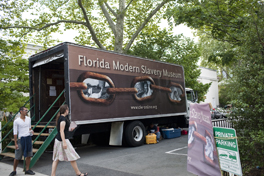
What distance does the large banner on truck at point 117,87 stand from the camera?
8.03 m

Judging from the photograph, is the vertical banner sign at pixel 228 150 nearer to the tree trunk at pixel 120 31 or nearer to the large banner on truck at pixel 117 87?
the large banner on truck at pixel 117 87

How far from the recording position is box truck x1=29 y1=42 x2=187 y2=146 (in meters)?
8.02

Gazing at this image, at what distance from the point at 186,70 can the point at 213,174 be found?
17.6 meters

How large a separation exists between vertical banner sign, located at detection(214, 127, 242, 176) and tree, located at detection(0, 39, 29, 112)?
366 inches

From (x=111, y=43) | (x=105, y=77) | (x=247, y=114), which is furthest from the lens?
(x=111, y=43)

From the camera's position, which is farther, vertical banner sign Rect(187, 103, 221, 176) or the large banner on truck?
the large banner on truck

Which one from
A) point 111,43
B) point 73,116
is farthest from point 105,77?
point 111,43

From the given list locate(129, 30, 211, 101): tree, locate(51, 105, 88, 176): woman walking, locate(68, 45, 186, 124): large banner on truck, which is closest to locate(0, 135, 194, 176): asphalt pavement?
locate(51, 105, 88, 176): woman walking

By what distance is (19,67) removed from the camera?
11984mm

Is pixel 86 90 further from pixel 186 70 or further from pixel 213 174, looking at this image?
pixel 186 70

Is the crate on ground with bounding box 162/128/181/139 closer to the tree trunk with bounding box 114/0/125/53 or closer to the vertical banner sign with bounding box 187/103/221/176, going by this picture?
the tree trunk with bounding box 114/0/125/53

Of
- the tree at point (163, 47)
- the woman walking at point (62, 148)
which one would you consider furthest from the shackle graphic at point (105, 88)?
the tree at point (163, 47)

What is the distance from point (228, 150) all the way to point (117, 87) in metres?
5.55

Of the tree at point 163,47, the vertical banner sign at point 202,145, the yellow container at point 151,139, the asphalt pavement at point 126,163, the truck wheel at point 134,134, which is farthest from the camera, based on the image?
the tree at point 163,47
